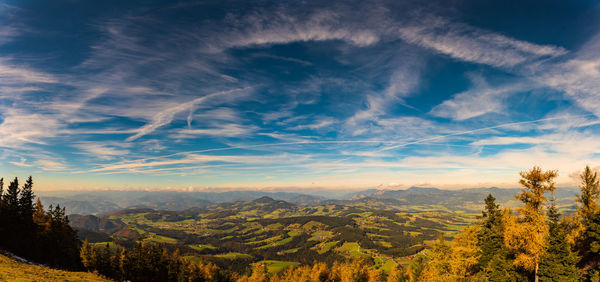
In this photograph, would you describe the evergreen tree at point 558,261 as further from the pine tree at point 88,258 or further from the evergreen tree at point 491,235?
the pine tree at point 88,258

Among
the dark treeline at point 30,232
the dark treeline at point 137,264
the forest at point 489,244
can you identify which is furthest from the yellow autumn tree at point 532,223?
the dark treeline at point 30,232

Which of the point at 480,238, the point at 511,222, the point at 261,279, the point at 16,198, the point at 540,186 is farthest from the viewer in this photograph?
the point at 261,279

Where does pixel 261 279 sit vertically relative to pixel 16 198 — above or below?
below

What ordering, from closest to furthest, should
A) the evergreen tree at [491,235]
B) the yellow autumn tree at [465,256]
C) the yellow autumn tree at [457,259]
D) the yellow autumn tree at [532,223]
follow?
the yellow autumn tree at [532,223] → the yellow autumn tree at [465,256] → the yellow autumn tree at [457,259] → the evergreen tree at [491,235]

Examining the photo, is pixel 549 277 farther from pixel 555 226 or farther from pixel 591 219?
pixel 591 219

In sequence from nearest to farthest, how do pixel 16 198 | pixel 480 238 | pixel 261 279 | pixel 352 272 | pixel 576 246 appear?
pixel 576 246, pixel 480 238, pixel 16 198, pixel 352 272, pixel 261 279

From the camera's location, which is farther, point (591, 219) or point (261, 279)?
point (261, 279)

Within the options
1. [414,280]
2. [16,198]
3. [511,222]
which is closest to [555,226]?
[511,222]

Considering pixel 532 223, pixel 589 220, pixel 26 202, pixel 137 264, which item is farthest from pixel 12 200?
pixel 589 220
